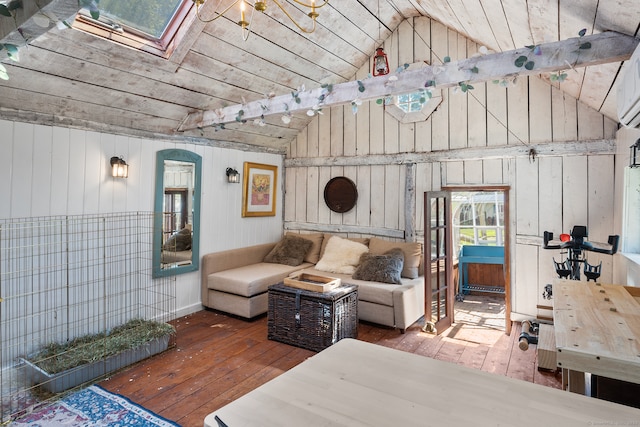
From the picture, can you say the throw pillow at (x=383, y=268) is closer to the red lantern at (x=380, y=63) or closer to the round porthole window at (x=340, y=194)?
the round porthole window at (x=340, y=194)

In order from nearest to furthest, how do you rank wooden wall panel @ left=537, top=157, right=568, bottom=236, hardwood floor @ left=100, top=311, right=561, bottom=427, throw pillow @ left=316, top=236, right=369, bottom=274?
1. hardwood floor @ left=100, top=311, right=561, bottom=427
2. wooden wall panel @ left=537, top=157, right=568, bottom=236
3. throw pillow @ left=316, top=236, right=369, bottom=274

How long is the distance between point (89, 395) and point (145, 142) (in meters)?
2.55

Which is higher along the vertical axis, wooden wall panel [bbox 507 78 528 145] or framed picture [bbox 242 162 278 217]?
wooden wall panel [bbox 507 78 528 145]

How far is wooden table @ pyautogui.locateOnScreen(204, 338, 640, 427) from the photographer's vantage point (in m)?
1.06

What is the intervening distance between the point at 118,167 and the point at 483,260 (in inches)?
213

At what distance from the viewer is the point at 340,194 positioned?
5355 mm

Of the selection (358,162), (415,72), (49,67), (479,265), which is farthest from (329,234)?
(49,67)

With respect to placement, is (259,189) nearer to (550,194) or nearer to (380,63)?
(380,63)

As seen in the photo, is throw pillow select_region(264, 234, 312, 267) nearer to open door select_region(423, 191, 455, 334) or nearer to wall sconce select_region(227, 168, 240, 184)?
wall sconce select_region(227, 168, 240, 184)

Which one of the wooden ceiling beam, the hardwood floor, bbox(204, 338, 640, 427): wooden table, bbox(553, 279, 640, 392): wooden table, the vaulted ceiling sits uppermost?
the vaulted ceiling

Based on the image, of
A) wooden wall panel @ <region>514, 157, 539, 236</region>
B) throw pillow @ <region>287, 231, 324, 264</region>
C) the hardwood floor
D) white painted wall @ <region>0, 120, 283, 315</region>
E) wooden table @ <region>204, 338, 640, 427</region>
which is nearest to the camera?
wooden table @ <region>204, 338, 640, 427</region>

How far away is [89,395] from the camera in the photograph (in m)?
2.71

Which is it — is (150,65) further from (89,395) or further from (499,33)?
(499,33)

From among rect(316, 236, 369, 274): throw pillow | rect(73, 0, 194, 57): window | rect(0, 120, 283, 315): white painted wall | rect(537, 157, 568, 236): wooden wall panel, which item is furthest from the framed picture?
rect(537, 157, 568, 236): wooden wall panel
